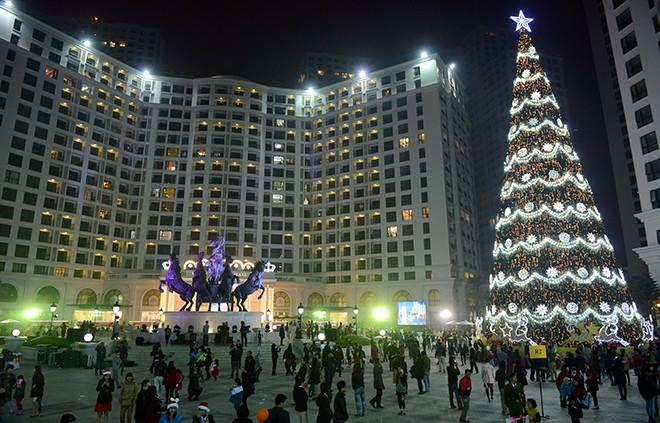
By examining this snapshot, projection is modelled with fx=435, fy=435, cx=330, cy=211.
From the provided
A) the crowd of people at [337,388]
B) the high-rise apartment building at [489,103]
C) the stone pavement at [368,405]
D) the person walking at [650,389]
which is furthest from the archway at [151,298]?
the person walking at [650,389]

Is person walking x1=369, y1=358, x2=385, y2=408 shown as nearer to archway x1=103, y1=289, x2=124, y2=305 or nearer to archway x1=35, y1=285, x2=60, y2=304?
archway x1=35, y1=285, x2=60, y2=304

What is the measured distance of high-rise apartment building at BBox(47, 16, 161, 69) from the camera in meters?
124

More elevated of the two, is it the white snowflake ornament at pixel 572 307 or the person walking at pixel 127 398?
the white snowflake ornament at pixel 572 307

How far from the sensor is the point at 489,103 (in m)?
109

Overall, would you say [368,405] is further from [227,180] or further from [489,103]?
[489,103]

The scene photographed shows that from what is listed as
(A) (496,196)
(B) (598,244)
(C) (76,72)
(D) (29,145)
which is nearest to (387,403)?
(B) (598,244)

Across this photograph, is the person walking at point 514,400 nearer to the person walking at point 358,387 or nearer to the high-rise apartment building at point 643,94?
the person walking at point 358,387

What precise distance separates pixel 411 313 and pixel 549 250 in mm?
42953

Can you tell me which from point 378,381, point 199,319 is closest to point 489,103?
point 199,319

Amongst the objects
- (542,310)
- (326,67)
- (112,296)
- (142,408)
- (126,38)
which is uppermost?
(126,38)

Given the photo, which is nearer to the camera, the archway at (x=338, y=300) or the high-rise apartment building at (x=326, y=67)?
the archway at (x=338, y=300)

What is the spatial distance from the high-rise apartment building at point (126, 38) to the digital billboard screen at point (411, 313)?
9965 cm

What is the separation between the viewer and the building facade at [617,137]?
77.4 meters

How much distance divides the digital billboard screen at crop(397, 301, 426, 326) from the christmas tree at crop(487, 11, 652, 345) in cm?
3755
